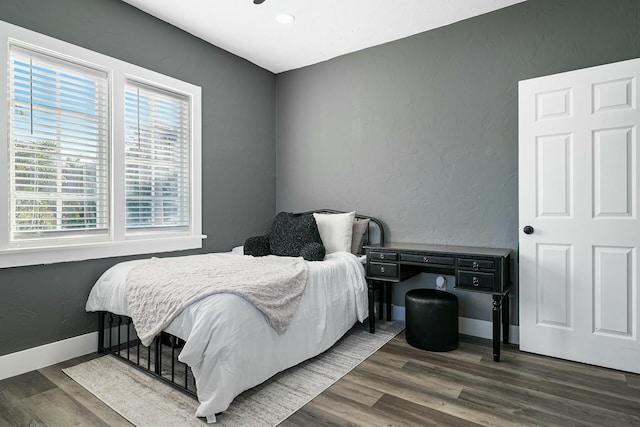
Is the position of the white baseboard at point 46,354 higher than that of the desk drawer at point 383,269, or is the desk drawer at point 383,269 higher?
the desk drawer at point 383,269

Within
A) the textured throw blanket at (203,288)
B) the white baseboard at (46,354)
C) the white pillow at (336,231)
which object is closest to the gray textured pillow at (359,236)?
the white pillow at (336,231)

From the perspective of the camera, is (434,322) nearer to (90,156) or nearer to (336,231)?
(336,231)

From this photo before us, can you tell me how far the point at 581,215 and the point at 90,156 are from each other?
12.2 ft

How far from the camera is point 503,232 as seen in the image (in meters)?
2.93

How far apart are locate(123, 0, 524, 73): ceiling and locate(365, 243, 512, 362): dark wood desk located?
204 cm

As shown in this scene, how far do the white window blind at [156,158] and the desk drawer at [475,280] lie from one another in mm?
2559

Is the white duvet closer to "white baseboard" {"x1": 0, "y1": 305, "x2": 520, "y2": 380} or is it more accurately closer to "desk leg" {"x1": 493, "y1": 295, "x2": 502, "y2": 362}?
"white baseboard" {"x1": 0, "y1": 305, "x2": 520, "y2": 380}

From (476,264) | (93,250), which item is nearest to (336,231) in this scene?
(476,264)

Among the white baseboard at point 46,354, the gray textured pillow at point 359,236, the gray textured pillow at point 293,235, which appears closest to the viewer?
the white baseboard at point 46,354

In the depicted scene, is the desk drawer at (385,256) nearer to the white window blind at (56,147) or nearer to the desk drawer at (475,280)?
the desk drawer at (475,280)

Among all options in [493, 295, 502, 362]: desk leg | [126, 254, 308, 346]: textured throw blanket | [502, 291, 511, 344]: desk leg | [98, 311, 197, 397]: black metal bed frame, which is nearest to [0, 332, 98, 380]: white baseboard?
[98, 311, 197, 397]: black metal bed frame

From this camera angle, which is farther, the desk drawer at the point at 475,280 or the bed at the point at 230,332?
the desk drawer at the point at 475,280

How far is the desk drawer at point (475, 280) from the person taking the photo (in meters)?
2.48

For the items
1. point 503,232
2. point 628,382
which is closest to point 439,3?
point 503,232
